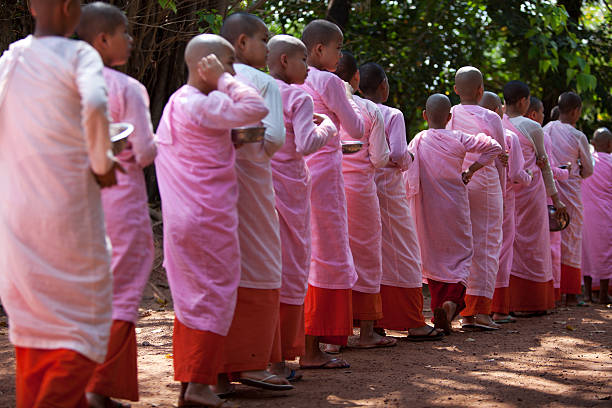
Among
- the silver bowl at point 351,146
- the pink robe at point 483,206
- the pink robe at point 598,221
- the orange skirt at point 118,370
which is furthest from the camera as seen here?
the pink robe at point 598,221

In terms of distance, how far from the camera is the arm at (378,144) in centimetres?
666

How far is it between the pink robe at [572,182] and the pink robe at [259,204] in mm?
6030

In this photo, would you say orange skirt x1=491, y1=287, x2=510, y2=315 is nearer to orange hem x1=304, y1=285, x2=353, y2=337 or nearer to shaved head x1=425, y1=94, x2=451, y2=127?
shaved head x1=425, y1=94, x2=451, y2=127

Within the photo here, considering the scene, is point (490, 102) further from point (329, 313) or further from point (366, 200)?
point (329, 313)

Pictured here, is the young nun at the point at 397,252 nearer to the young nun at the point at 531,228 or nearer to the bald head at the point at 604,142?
the young nun at the point at 531,228

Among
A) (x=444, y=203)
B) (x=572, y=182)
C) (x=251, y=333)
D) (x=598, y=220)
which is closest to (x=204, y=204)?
(x=251, y=333)

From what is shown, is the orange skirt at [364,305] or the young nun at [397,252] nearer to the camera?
the orange skirt at [364,305]

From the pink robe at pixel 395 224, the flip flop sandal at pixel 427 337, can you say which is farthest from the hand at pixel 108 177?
the flip flop sandal at pixel 427 337

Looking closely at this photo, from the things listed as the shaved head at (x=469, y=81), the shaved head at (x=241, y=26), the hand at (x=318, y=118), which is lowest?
the hand at (x=318, y=118)

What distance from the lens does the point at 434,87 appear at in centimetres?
1252

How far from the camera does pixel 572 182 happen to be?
1006 cm

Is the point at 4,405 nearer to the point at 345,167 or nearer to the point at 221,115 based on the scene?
the point at 221,115

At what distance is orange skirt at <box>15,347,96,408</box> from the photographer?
351 cm

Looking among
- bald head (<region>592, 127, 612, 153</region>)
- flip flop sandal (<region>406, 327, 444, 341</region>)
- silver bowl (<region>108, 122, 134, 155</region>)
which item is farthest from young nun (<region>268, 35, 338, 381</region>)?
bald head (<region>592, 127, 612, 153</region>)
